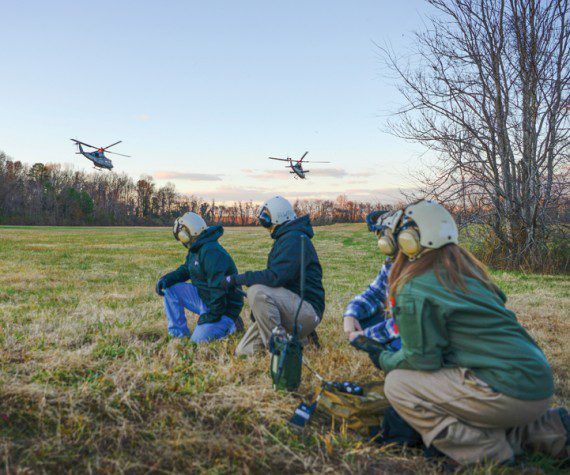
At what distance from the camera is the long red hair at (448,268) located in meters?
3.07

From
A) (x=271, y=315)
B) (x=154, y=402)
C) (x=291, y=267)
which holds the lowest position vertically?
(x=154, y=402)

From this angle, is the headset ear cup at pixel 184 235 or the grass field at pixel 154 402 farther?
the headset ear cup at pixel 184 235

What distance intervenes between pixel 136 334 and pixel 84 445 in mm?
3034

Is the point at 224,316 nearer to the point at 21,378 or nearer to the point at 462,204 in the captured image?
the point at 21,378

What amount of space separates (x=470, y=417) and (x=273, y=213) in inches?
125

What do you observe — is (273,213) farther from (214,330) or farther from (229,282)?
(214,330)

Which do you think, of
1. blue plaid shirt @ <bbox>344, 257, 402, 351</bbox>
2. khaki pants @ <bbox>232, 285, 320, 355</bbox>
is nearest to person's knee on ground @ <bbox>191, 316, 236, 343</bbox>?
khaki pants @ <bbox>232, 285, 320, 355</bbox>

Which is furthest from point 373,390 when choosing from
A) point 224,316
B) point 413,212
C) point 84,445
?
point 224,316

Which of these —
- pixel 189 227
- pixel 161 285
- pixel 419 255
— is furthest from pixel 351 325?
pixel 161 285

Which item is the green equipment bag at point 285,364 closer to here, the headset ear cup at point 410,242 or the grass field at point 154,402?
the grass field at point 154,402

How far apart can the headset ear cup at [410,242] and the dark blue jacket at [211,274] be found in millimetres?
3136

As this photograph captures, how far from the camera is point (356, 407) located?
3781mm

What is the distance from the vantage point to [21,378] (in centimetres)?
439

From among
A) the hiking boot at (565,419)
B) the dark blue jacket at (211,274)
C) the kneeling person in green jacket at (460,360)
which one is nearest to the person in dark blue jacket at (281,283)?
the dark blue jacket at (211,274)
